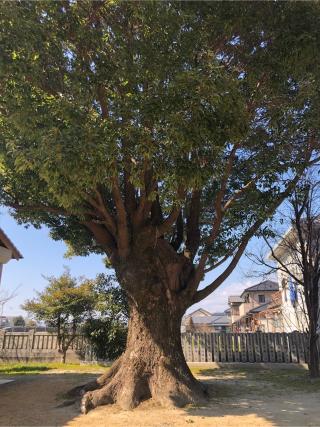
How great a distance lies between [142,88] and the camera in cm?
800

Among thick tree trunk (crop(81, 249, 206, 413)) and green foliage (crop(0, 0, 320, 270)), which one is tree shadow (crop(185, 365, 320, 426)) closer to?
thick tree trunk (crop(81, 249, 206, 413))

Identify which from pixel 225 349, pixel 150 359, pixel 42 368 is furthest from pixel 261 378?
pixel 42 368

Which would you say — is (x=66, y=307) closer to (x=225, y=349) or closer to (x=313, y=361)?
(x=225, y=349)

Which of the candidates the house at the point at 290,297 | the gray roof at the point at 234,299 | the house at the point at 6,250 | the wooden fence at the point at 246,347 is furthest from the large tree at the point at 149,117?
the gray roof at the point at 234,299

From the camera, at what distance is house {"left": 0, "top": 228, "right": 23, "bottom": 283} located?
36.9ft

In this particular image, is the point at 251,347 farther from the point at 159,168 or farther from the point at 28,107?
the point at 28,107

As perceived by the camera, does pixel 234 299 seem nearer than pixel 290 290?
No

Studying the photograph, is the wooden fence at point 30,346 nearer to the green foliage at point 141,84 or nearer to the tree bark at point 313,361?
the tree bark at point 313,361

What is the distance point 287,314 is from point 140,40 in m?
23.3

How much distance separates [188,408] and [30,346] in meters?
13.0

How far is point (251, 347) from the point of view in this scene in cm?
1756

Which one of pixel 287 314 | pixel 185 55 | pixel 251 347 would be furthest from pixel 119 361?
pixel 287 314

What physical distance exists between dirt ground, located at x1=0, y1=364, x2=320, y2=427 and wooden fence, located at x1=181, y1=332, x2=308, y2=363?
4.48 m

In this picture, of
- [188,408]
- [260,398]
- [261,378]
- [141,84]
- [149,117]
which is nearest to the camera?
[149,117]
